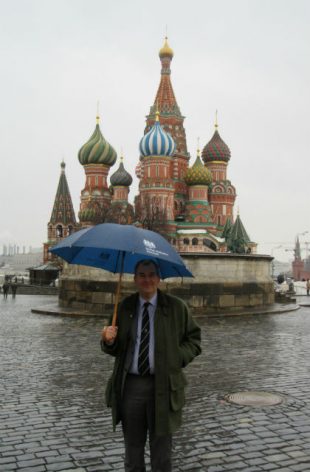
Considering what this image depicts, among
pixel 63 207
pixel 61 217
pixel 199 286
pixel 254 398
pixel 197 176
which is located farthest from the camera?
pixel 63 207

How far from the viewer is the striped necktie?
3.75 m

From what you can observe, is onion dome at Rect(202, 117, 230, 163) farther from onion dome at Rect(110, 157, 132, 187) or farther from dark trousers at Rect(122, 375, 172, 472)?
dark trousers at Rect(122, 375, 172, 472)

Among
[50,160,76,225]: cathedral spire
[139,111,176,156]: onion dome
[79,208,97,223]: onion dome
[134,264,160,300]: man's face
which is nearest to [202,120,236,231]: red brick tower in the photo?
[139,111,176,156]: onion dome

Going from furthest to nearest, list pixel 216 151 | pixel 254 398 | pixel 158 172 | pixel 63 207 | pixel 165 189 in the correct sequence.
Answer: pixel 63 207
pixel 216 151
pixel 158 172
pixel 165 189
pixel 254 398

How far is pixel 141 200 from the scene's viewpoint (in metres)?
59.3

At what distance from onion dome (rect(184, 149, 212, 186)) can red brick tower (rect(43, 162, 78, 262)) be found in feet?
53.6

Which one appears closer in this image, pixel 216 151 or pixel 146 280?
→ pixel 146 280

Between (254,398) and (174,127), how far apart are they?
61.7m

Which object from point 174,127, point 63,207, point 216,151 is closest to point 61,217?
point 63,207

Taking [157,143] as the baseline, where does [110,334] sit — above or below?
below

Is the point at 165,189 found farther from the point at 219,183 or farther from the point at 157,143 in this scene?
the point at 219,183

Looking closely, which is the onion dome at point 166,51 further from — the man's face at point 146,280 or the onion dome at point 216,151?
the man's face at point 146,280

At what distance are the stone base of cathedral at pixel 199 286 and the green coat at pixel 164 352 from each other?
1346 centimetres

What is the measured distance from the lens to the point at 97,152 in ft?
222
